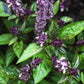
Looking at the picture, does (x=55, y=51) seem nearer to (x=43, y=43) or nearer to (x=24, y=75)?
(x=43, y=43)

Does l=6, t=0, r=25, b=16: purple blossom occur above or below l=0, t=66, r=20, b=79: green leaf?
above

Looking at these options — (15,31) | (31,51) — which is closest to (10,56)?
(15,31)

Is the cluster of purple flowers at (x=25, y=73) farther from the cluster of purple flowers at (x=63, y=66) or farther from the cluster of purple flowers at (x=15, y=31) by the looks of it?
the cluster of purple flowers at (x=15, y=31)

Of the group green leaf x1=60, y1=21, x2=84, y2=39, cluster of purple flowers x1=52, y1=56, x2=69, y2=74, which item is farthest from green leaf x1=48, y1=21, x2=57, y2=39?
cluster of purple flowers x1=52, y1=56, x2=69, y2=74

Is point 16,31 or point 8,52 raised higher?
point 16,31

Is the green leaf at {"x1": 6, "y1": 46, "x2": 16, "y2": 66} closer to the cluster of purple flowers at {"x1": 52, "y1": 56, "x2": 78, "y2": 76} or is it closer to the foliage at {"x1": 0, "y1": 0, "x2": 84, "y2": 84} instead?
the foliage at {"x1": 0, "y1": 0, "x2": 84, "y2": 84}

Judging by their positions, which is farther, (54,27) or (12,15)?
(12,15)

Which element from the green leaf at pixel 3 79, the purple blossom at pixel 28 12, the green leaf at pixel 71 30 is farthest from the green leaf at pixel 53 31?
the green leaf at pixel 3 79

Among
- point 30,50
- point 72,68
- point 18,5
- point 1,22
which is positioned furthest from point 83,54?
point 1,22
